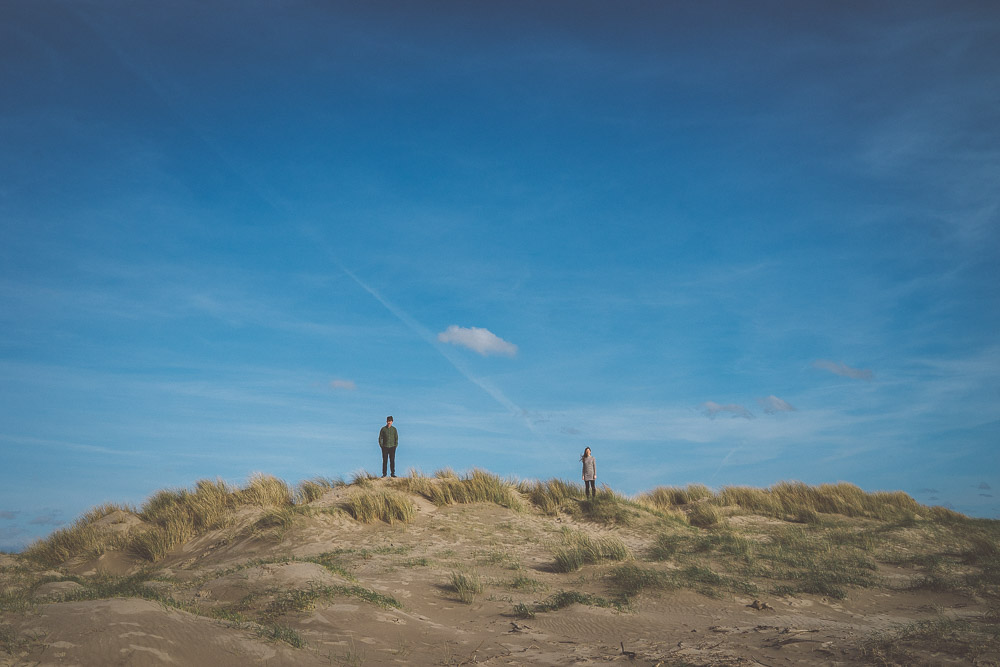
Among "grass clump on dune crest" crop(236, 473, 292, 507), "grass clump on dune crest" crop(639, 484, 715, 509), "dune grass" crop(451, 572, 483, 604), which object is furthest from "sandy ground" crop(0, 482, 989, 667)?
"grass clump on dune crest" crop(639, 484, 715, 509)

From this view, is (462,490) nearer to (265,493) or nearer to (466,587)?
(265,493)

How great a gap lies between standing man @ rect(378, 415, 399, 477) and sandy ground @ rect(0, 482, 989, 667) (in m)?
4.55

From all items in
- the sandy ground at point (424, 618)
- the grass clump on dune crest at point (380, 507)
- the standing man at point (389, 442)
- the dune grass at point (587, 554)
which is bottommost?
the sandy ground at point (424, 618)

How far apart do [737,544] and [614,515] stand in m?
4.42

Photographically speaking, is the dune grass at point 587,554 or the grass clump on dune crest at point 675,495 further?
the grass clump on dune crest at point 675,495

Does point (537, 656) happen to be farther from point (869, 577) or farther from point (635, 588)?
point (869, 577)

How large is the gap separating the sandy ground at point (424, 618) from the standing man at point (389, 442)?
455 cm

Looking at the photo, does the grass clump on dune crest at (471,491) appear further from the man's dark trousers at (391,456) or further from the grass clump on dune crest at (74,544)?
the grass clump on dune crest at (74,544)

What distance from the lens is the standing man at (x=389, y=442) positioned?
2030 centimetres

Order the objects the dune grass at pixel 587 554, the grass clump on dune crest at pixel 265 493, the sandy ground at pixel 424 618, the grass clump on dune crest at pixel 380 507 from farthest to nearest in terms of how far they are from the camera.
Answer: the grass clump on dune crest at pixel 265 493 < the grass clump on dune crest at pixel 380 507 < the dune grass at pixel 587 554 < the sandy ground at pixel 424 618

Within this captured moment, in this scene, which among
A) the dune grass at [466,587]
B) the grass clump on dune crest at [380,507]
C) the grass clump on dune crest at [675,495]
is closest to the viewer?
the dune grass at [466,587]

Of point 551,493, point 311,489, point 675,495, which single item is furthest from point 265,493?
point 675,495

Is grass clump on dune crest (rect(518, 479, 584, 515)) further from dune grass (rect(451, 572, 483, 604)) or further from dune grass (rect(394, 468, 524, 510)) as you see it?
dune grass (rect(451, 572, 483, 604))

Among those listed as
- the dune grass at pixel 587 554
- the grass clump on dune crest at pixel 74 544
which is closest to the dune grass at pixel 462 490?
the dune grass at pixel 587 554
